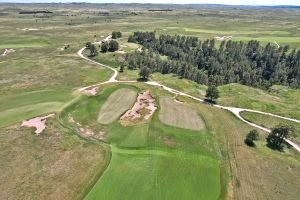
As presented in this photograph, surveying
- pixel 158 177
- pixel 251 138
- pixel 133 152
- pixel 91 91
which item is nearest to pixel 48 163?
pixel 133 152

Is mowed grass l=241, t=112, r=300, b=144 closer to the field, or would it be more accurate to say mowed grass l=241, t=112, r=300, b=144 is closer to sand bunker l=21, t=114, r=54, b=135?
the field

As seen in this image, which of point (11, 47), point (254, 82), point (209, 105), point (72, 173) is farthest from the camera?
point (11, 47)

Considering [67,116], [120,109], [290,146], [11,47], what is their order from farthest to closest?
1. [11,47]
2. [120,109]
3. [67,116]
4. [290,146]

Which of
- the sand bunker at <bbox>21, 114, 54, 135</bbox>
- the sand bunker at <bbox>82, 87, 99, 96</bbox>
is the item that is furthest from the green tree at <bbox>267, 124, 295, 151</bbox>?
the sand bunker at <bbox>21, 114, 54, 135</bbox>

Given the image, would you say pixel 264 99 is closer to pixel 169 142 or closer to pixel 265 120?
pixel 265 120

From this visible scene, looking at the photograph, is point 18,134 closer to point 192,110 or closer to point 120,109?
point 120,109

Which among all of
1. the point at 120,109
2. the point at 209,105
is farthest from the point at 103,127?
the point at 209,105

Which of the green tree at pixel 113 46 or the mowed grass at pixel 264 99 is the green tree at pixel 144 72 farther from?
the green tree at pixel 113 46
